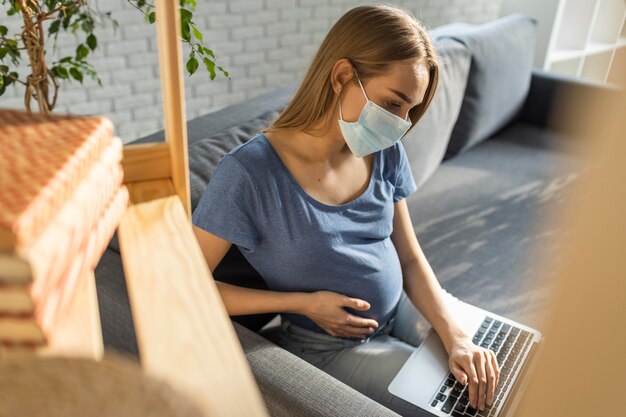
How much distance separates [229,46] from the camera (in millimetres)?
3131

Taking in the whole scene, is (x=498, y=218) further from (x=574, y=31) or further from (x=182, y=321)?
(x=574, y=31)

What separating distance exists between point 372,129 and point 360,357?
0.50 metres

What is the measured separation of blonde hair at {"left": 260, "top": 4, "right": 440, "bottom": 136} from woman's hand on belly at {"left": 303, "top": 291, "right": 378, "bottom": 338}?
0.37 m

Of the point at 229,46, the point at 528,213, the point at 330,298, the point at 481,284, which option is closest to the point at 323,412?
the point at 330,298

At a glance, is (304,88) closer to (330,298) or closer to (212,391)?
(330,298)

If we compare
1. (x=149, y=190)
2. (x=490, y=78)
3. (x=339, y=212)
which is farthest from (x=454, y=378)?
(x=490, y=78)

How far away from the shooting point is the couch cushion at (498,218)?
1828 mm

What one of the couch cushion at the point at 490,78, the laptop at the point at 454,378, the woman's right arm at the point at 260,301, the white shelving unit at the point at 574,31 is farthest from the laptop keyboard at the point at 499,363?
the white shelving unit at the point at 574,31

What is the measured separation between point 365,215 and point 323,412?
48 cm

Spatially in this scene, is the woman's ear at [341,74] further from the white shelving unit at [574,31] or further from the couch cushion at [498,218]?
the white shelving unit at [574,31]

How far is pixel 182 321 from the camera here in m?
0.37

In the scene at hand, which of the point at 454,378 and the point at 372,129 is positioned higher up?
the point at 372,129

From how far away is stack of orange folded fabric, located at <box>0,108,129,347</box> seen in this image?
278mm

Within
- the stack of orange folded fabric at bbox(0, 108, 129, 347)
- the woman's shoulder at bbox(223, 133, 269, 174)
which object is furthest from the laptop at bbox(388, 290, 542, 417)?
the stack of orange folded fabric at bbox(0, 108, 129, 347)
